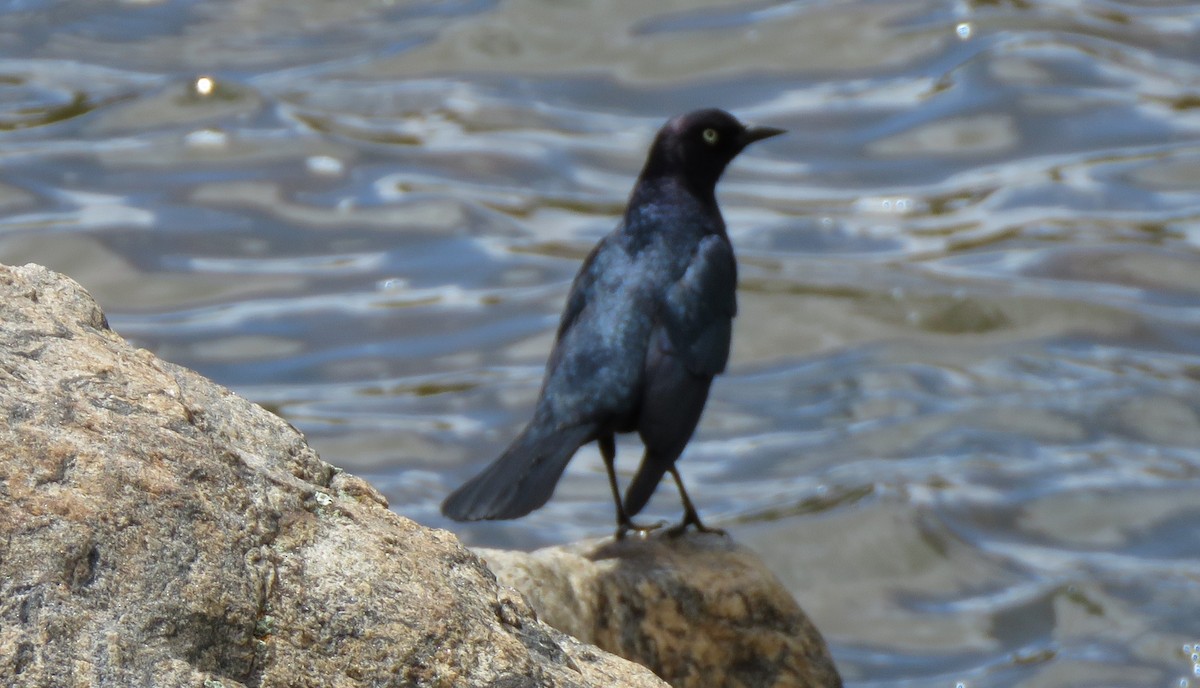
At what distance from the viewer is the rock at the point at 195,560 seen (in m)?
2.23

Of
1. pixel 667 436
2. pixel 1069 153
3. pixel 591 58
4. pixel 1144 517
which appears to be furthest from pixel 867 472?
pixel 591 58

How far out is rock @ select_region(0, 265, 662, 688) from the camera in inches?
87.7

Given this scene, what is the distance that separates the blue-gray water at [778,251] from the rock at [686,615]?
2.07 m

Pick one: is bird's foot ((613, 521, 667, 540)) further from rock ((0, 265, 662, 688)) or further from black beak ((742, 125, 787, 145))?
rock ((0, 265, 662, 688))

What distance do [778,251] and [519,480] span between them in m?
6.13

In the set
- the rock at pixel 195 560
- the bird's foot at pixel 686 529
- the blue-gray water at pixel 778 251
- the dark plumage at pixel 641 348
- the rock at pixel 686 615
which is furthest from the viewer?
the blue-gray water at pixel 778 251

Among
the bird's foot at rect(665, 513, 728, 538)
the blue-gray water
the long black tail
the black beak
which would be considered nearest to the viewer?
the long black tail

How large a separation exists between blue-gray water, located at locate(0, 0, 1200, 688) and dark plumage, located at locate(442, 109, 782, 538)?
198 cm

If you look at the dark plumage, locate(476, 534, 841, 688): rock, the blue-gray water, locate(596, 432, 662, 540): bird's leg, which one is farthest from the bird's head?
the blue-gray water

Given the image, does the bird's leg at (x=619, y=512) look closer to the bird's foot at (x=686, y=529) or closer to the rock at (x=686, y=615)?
the bird's foot at (x=686, y=529)

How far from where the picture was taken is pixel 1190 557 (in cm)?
773

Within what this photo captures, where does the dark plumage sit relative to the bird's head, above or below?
below

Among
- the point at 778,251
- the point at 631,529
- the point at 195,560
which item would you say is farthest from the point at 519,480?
the point at 778,251

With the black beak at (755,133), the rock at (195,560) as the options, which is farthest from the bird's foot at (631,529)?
the rock at (195,560)
